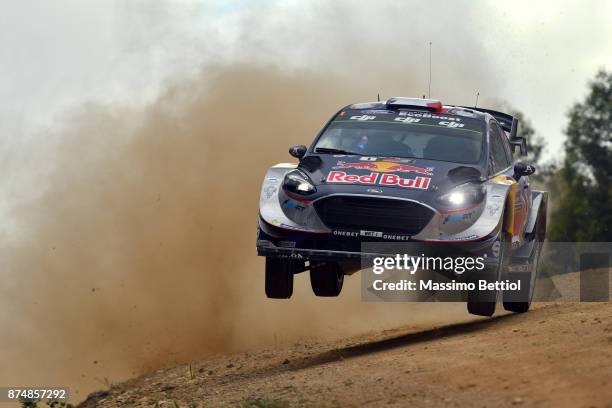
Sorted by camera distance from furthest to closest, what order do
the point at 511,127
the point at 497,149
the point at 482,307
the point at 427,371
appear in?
1. the point at 511,127
2. the point at 497,149
3. the point at 482,307
4. the point at 427,371

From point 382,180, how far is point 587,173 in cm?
4901

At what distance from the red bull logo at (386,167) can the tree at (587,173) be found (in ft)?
129

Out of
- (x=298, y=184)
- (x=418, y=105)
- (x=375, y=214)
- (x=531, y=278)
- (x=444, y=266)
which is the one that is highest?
(x=418, y=105)

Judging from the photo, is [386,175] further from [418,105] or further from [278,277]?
[418,105]

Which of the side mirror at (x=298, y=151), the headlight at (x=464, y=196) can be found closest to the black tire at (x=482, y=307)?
the headlight at (x=464, y=196)

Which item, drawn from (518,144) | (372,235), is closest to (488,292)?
(372,235)

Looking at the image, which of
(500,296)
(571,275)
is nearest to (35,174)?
(571,275)

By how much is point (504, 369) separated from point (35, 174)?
41.2 feet

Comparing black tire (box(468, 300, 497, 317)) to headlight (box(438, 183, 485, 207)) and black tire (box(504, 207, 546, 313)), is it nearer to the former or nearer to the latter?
headlight (box(438, 183, 485, 207))

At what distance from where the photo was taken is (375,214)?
10.4 metres

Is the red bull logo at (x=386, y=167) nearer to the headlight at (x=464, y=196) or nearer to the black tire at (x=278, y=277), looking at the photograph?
the headlight at (x=464, y=196)

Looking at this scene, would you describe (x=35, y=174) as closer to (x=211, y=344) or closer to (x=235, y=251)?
(x=235, y=251)

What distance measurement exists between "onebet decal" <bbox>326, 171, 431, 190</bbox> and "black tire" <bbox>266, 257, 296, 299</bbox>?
89 centimetres

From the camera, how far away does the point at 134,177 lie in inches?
743
